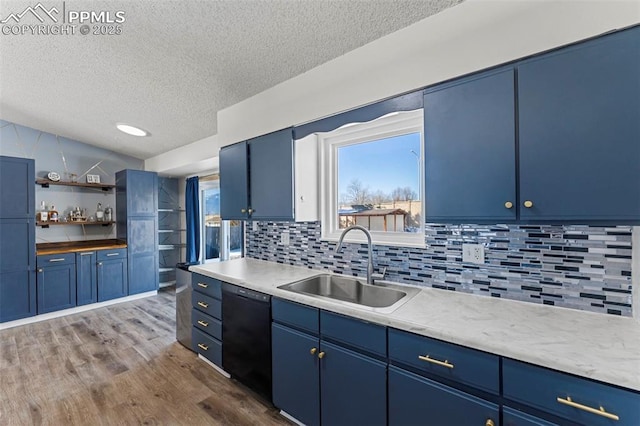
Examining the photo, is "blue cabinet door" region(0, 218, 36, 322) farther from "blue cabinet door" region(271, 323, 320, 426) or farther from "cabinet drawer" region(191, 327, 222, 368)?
"blue cabinet door" region(271, 323, 320, 426)

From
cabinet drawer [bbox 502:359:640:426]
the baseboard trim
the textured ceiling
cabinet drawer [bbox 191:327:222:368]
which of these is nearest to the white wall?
the textured ceiling

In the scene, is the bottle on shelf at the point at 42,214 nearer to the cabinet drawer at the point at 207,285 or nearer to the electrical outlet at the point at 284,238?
the cabinet drawer at the point at 207,285

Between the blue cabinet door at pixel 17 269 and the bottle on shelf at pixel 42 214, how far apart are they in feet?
1.80

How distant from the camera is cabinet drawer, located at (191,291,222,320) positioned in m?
2.33

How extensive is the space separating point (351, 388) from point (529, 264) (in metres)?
1.14

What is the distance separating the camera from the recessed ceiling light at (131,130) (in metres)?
3.71

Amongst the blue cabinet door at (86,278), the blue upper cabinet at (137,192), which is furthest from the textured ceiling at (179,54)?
the blue cabinet door at (86,278)

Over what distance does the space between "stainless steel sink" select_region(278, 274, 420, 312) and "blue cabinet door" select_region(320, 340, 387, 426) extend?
32 centimetres

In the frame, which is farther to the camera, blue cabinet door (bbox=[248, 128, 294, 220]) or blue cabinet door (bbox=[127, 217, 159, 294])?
blue cabinet door (bbox=[127, 217, 159, 294])

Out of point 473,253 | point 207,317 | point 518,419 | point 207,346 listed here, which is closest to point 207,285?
point 207,317

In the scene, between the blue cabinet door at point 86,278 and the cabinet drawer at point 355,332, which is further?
the blue cabinet door at point 86,278

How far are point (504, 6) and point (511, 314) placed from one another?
148cm

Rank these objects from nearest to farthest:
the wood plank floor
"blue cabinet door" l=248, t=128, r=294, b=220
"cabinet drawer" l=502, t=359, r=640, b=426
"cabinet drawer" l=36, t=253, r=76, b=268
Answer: "cabinet drawer" l=502, t=359, r=640, b=426
the wood plank floor
"blue cabinet door" l=248, t=128, r=294, b=220
"cabinet drawer" l=36, t=253, r=76, b=268

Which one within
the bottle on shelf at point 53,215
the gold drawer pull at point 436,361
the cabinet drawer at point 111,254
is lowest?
the gold drawer pull at point 436,361
